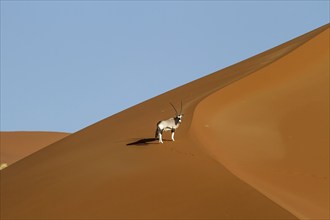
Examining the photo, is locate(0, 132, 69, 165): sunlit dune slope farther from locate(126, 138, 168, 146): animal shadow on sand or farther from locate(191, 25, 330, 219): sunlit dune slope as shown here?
locate(126, 138, 168, 146): animal shadow on sand

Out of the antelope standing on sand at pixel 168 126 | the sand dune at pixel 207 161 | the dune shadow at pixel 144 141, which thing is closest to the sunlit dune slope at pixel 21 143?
the sand dune at pixel 207 161

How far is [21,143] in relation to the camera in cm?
6544

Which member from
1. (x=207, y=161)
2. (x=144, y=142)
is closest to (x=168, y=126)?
(x=144, y=142)

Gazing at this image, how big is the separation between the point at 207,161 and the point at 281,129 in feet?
12.6

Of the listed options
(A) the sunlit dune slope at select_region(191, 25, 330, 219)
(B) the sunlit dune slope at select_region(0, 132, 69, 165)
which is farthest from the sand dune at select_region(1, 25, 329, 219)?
(B) the sunlit dune slope at select_region(0, 132, 69, 165)

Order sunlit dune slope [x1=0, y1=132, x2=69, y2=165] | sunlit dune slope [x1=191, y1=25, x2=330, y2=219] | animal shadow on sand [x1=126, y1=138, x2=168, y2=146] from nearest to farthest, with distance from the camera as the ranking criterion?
sunlit dune slope [x1=191, y1=25, x2=330, y2=219] < animal shadow on sand [x1=126, y1=138, x2=168, y2=146] < sunlit dune slope [x1=0, y1=132, x2=69, y2=165]

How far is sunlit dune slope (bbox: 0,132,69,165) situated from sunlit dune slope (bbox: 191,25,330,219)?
36650 millimetres

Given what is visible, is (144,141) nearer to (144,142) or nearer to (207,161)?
(144,142)

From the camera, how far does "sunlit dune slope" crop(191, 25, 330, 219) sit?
15.5 meters

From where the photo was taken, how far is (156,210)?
13984 millimetres

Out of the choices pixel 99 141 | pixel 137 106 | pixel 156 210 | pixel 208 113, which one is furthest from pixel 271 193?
pixel 137 106

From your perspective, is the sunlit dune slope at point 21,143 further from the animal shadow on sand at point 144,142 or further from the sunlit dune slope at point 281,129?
the animal shadow on sand at point 144,142

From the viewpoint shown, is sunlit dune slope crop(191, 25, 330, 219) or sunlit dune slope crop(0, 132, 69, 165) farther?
sunlit dune slope crop(0, 132, 69, 165)

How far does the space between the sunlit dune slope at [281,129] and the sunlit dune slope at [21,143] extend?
3665 centimetres
